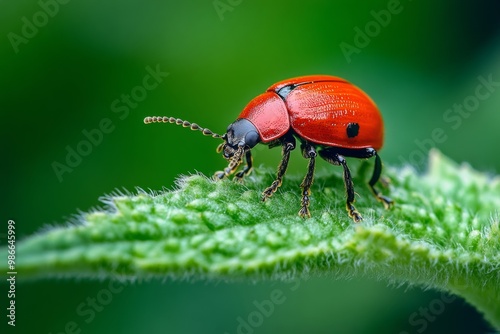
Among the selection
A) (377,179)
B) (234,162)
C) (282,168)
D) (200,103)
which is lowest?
(377,179)

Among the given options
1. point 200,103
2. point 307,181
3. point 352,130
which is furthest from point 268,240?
point 200,103

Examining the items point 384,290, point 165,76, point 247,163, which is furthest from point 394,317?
point 165,76

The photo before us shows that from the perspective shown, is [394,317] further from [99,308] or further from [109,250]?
[109,250]

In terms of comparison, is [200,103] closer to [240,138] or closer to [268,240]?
[240,138]

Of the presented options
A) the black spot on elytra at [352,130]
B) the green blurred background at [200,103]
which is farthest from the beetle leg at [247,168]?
the green blurred background at [200,103]

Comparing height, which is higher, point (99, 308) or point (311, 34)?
point (311, 34)

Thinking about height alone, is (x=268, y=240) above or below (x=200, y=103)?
below

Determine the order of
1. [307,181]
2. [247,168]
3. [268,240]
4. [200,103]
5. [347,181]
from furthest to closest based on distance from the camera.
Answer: [200,103] < [247,168] < [347,181] < [307,181] < [268,240]

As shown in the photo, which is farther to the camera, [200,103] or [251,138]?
[200,103]

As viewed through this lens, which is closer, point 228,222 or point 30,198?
point 228,222
